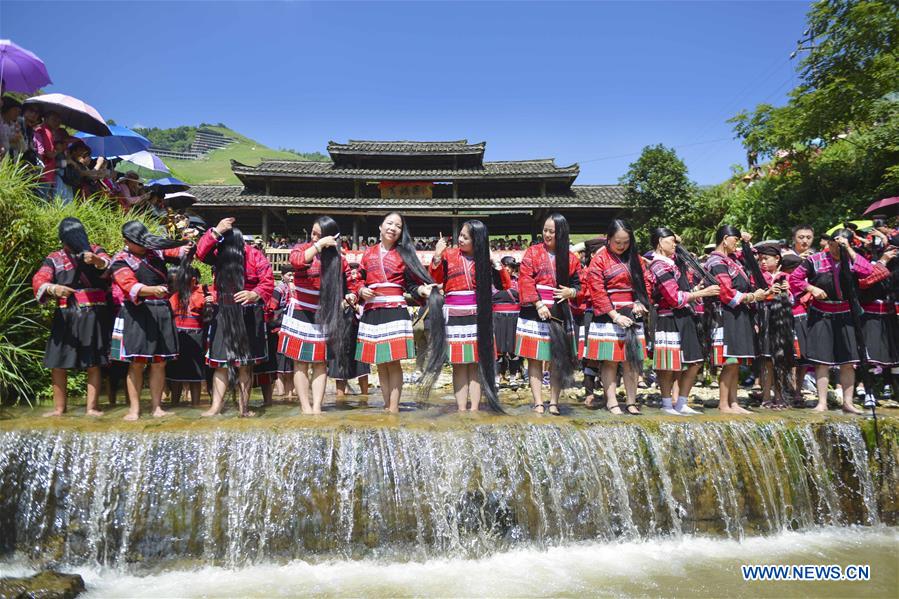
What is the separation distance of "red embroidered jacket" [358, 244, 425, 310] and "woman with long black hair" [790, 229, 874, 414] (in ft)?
13.8

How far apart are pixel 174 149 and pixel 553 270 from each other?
108108 mm

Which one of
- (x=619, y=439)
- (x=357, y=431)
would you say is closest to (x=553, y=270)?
(x=619, y=439)

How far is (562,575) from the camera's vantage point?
3838mm

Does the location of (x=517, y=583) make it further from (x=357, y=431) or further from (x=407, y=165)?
(x=407, y=165)

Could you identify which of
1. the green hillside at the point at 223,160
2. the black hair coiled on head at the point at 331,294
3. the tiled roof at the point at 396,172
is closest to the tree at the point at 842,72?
the tiled roof at the point at 396,172

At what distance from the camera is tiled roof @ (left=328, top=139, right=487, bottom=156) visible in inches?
935

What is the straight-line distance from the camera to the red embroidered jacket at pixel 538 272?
16.6ft

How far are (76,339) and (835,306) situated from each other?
24.6 feet

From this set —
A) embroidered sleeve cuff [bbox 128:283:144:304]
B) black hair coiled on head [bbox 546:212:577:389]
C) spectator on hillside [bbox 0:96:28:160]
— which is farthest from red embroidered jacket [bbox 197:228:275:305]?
spectator on hillside [bbox 0:96:28:160]

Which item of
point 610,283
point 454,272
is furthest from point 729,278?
point 454,272

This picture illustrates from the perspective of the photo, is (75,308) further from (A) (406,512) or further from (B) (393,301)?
(A) (406,512)

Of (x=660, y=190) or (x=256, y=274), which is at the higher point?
(x=660, y=190)

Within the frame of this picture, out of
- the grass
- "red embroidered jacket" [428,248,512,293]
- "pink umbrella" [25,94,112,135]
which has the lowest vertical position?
"red embroidered jacket" [428,248,512,293]

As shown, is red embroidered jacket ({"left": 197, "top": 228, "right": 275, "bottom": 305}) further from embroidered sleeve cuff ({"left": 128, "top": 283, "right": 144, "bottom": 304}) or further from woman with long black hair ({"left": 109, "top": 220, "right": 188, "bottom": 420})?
embroidered sleeve cuff ({"left": 128, "top": 283, "right": 144, "bottom": 304})
